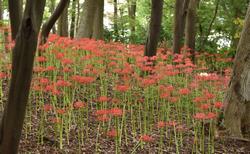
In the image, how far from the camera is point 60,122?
17.3 ft

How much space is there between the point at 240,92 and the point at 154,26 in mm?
3221

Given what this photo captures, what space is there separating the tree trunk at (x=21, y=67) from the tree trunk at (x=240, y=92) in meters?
3.70

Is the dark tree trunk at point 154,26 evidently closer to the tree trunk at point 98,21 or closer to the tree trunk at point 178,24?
the tree trunk at point 178,24

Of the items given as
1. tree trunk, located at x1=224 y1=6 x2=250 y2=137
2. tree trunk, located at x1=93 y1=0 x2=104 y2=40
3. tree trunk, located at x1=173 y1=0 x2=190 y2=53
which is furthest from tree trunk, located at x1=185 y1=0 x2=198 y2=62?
tree trunk, located at x1=224 y1=6 x2=250 y2=137

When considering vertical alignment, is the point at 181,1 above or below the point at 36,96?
above

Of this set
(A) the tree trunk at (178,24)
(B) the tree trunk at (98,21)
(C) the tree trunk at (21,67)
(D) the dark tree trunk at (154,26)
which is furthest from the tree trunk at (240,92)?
(B) the tree trunk at (98,21)

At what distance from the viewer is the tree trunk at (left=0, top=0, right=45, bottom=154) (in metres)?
3.66

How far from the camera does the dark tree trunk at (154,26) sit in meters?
8.79

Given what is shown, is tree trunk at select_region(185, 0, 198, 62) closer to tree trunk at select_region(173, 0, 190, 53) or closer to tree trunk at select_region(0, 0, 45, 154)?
tree trunk at select_region(173, 0, 190, 53)

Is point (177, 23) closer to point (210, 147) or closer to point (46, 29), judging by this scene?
point (46, 29)

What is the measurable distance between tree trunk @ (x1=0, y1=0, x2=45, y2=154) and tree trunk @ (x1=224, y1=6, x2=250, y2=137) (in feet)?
12.1

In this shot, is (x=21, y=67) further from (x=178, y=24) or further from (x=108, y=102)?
(x=178, y=24)

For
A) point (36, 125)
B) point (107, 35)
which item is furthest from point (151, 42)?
point (107, 35)

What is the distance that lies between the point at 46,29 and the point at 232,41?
9833mm
